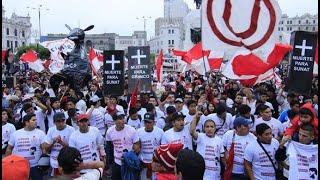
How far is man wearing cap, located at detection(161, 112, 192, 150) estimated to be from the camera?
651cm

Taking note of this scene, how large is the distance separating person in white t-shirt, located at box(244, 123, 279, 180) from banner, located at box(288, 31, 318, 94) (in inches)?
72.8

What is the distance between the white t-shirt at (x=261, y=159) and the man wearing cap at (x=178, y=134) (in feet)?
3.78

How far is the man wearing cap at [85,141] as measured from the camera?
255 inches

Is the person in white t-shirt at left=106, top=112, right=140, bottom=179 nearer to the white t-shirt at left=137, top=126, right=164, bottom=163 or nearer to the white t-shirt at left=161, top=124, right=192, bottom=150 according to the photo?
the white t-shirt at left=137, top=126, right=164, bottom=163

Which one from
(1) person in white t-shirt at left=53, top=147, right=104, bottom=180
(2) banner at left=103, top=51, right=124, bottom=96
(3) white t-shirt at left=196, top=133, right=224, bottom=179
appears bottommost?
(3) white t-shirt at left=196, top=133, right=224, bottom=179

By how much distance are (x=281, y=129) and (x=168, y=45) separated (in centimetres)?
10233

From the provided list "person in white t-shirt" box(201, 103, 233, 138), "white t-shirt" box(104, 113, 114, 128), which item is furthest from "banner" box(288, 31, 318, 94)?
"white t-shirt" box(104, 113, 114, 128)

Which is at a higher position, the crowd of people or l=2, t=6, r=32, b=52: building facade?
l=2, t=6, r=32, b=52: building facade

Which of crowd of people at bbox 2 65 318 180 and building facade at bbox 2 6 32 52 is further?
building facade at bbox 2 6 32 52

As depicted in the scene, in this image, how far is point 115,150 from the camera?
7027mm

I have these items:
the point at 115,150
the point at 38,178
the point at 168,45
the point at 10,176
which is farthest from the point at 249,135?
the point at 168,45

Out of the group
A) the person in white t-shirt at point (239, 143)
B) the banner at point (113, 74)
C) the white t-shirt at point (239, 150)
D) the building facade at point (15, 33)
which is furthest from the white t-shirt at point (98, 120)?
the building facade at point (15, 33)

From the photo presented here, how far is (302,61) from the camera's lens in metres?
7.23

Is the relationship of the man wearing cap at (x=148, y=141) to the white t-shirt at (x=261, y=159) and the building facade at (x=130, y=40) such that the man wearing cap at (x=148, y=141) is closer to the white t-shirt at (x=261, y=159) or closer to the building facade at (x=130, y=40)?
the white t-shirt at (x=261, y=159)
